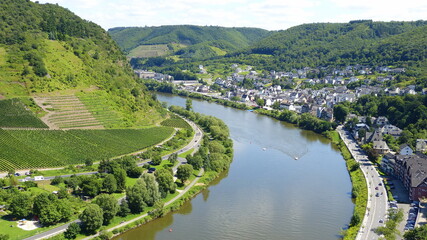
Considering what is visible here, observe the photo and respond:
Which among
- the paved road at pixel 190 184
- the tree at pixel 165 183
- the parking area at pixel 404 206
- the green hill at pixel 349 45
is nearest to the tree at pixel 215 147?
the paved road at pixel 190 184

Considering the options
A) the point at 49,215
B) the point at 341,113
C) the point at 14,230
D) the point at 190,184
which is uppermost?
the point at 341,113

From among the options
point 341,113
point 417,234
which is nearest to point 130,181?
point 417,234

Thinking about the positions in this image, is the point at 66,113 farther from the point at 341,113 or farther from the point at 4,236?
A: the point at 341,113

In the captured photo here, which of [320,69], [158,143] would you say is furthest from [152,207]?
[320,69]

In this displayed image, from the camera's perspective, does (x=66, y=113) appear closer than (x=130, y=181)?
No

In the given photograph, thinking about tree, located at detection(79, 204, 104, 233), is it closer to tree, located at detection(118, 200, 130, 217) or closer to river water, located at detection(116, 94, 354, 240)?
river water, located at detection(116, 94, 354, 240)

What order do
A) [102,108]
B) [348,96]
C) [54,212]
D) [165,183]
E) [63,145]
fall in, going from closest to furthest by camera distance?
[54,212]
[165,183]
[63,145]
[102,108]
[348,96]
